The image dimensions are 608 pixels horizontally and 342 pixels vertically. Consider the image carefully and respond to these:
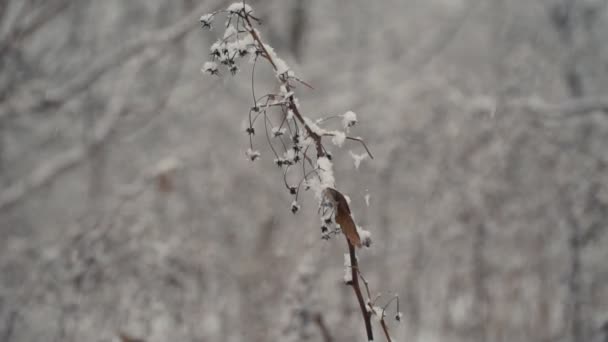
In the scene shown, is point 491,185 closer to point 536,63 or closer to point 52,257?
point 536,63

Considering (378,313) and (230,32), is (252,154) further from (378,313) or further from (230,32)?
(378,313)

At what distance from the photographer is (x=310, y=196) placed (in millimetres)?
6125

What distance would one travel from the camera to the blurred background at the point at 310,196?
228 cm

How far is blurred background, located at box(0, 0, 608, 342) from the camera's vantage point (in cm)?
228

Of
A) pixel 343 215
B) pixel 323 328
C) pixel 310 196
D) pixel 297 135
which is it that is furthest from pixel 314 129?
pixel 310 196

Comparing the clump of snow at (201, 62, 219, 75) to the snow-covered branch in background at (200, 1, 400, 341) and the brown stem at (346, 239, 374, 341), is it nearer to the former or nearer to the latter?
the snow-covered branch in background at (200, 1, 400, 341)

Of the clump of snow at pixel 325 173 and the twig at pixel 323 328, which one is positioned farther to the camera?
the twig at pixel 323 328

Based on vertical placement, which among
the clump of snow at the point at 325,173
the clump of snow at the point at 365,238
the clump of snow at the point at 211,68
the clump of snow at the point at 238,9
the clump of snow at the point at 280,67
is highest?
the clump of snow at the point at 238,9

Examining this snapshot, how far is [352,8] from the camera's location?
27.5 ft

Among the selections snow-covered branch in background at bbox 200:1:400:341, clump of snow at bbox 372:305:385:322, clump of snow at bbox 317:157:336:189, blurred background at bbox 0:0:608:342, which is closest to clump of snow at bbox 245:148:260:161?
snow-covered branch in background at bbox 200:1:400:341

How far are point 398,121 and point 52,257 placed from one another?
3.33m

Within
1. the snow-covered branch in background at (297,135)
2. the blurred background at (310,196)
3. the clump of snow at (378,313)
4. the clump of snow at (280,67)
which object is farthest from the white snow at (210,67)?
the blurred background at (310,196)

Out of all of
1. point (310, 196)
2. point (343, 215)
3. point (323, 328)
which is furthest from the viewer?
point (310, 196)

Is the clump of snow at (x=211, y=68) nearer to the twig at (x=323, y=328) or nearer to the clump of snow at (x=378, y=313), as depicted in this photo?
the clump of snow at (x=378, y=313)
